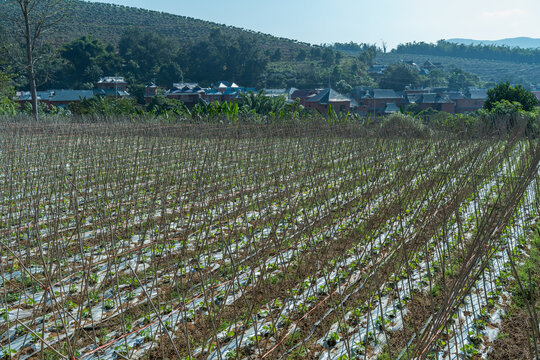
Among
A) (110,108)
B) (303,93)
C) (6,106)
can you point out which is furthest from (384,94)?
(6,106)

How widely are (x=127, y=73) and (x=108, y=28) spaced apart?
14.2 meters

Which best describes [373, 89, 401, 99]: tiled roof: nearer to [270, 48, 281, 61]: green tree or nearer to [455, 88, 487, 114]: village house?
[455, 88, 487, 114]: village house

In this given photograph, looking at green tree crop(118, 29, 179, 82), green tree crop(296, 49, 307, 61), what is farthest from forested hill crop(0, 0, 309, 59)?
green tree crop(118, 29, 179, 82)

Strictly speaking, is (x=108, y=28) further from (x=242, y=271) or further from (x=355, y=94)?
(x=242, y=271)

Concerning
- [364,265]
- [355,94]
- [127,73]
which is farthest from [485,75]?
[364,265]

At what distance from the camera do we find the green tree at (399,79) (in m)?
37.4

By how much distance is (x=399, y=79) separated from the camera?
123ft

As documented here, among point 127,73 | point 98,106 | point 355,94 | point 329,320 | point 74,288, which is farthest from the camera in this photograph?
point 127,73

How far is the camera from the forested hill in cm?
4453

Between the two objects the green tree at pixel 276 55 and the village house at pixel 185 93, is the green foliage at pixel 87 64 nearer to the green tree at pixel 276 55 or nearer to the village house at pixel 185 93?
the village house at pixel 185 93

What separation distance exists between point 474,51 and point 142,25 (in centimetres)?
5098

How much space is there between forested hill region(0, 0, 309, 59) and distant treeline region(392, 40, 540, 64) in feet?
90.9

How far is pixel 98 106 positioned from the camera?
15367 mm

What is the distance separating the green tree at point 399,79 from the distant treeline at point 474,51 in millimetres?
34357
